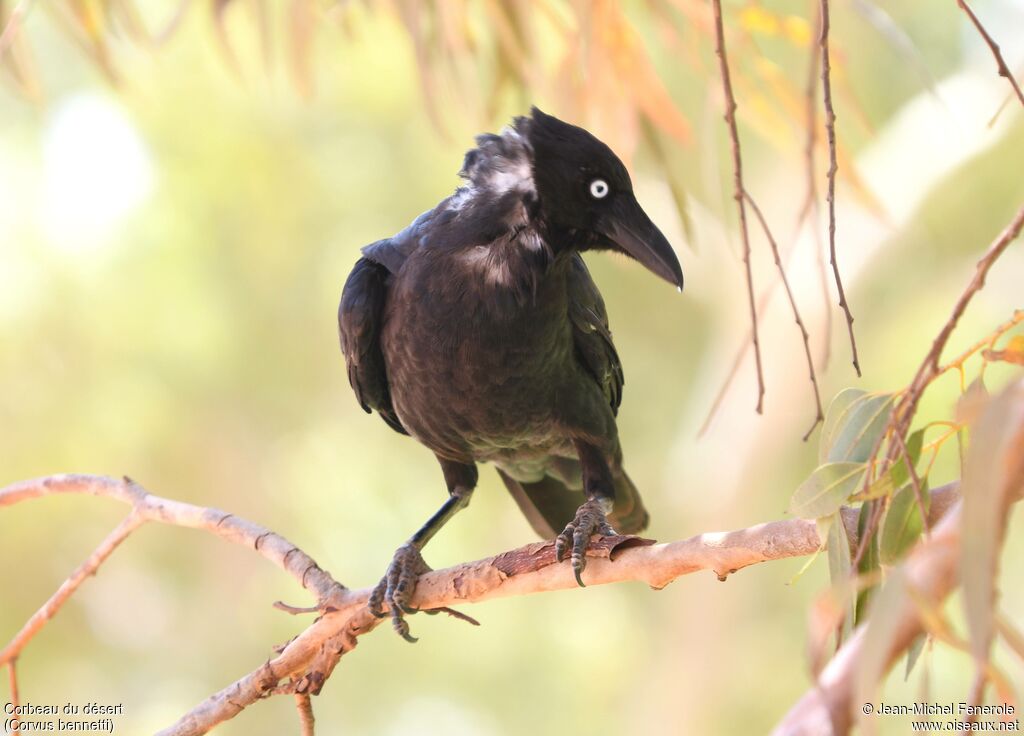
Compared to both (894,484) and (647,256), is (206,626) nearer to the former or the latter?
(647,256)

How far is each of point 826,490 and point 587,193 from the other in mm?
1220

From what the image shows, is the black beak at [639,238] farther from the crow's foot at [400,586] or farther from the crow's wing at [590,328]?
the crow's foot at [400,586]

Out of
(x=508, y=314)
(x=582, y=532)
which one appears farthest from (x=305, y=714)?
(x=508, y=314)

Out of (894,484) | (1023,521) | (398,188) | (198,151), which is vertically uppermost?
(198,151)

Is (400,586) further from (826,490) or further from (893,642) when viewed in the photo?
(893,642)

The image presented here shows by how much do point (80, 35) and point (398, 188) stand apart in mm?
4785

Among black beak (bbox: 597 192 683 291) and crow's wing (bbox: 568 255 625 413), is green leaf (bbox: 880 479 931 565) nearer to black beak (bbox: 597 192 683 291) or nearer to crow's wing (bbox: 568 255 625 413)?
black beak (bbox: 597 192 683 291)

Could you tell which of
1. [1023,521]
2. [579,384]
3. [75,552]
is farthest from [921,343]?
[75,552]

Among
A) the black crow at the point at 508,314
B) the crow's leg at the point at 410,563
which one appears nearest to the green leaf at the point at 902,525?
the black crow at the point at 508,314

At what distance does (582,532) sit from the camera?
257cm

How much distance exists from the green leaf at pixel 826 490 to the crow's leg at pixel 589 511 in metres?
0.65

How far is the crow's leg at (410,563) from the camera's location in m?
2.73

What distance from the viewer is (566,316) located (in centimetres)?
299

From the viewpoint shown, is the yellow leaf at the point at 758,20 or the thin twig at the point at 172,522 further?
the yellow leaf at the point at 758,20
